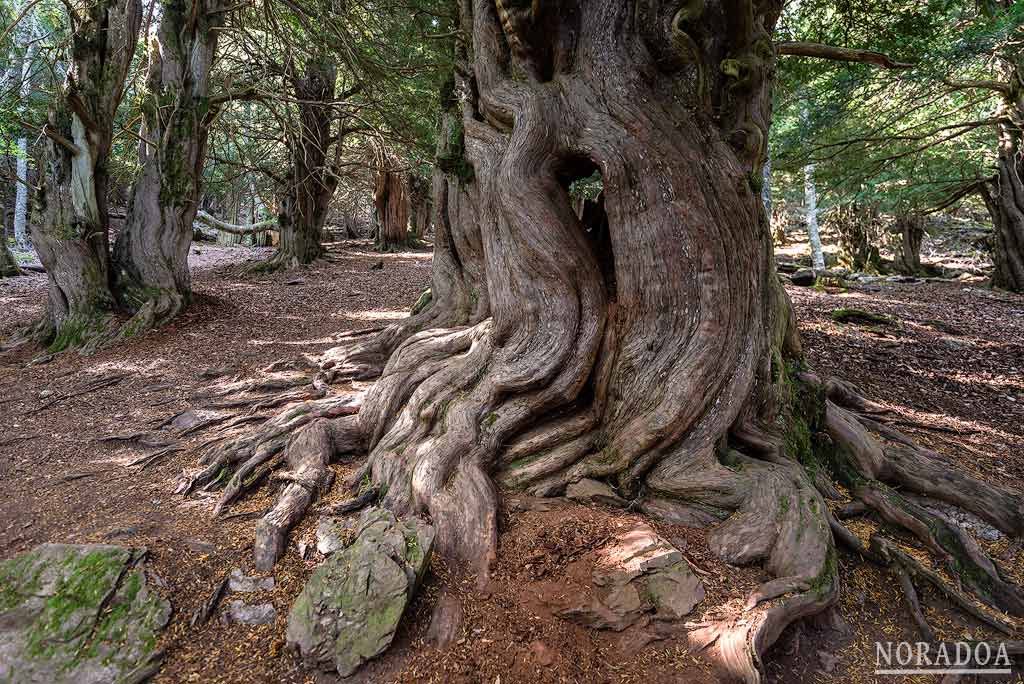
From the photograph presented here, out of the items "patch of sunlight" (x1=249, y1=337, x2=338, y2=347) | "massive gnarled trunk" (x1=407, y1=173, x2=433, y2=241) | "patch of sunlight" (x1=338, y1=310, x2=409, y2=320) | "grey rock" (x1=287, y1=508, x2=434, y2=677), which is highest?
"massive gnarled trunk" (x1=407, y1=173, x2=433, y2=241)

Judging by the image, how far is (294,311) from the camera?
9.64 m

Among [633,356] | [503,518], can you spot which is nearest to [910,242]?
[633,356]

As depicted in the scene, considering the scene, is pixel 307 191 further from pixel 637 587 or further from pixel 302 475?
pixel 637 587

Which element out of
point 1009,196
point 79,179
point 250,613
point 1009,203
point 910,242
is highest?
point 1009,196

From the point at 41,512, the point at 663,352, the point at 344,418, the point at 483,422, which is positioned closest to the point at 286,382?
the point at 344,418

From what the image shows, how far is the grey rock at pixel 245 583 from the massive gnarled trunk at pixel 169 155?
680 centimetres

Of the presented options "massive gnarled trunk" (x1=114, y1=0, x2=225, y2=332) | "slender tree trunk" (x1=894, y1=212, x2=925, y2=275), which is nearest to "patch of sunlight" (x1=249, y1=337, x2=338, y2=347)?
"massive gnarled trunk" (x1=114, y1=0, x2=225, y2=332)

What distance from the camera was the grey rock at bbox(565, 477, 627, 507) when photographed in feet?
10.4

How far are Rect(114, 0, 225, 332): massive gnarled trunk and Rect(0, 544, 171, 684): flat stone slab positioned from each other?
638 centimetres

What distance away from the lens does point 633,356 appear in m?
3.46

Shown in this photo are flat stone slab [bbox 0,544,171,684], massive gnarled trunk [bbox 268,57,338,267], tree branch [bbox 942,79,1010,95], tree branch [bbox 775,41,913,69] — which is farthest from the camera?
massive gnarled trunk [bbox 268,57,338,267]

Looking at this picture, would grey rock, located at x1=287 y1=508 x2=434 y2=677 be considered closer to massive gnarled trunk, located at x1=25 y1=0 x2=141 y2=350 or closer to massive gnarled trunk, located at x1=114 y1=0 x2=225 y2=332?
massive gnarled trunk, located at x1=25 y1=0 x2=141 y2=350

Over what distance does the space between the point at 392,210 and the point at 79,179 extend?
1261 cm

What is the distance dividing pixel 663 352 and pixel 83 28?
29.5 ft
